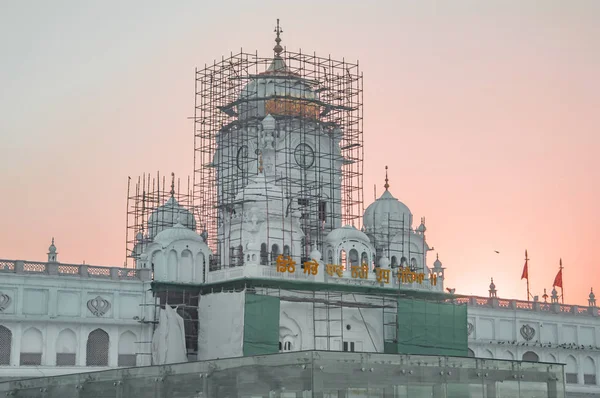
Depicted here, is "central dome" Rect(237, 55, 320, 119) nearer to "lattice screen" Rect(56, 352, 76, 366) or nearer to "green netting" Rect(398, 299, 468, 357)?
"green netting" Rect(398, 299, 468, 357)

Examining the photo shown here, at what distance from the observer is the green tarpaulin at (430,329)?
72.7 m

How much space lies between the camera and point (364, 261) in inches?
2926

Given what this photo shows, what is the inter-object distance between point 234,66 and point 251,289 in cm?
1805

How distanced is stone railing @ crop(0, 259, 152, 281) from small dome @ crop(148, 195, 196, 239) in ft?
34.8

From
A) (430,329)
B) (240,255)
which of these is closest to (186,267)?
(240,255)

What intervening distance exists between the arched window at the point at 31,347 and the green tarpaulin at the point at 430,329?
21678 millimetres

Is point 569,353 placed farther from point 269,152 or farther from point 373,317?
point 269,152

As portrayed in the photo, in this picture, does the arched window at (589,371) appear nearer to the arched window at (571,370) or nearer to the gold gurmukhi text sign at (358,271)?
the arched window at (571,370)

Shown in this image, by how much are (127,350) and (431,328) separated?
19765 millimetres

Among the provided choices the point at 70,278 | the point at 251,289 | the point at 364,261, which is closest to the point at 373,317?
the point at 364,261

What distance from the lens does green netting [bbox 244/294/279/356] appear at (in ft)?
218

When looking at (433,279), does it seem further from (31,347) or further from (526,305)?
(31,347)

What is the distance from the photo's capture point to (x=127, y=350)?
222 feet

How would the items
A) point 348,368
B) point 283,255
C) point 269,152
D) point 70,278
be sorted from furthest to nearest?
1. point 269,152
2. point 283,255
3. point 70,278
4. point 348,368
